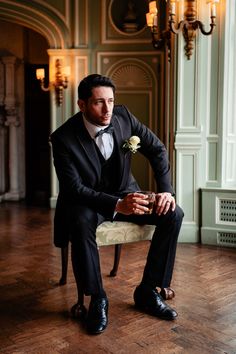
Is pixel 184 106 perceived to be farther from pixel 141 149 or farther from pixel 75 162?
pixel 75 162

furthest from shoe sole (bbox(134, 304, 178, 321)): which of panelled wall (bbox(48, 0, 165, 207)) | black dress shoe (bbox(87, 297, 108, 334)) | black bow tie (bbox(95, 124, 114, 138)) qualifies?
panelled wall (bbox(48, 0, 165, 207))

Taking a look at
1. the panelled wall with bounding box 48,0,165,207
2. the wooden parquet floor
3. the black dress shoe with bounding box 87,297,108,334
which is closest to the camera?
the wooden parquet floor

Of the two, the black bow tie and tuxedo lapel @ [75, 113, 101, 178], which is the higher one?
the black bow tie

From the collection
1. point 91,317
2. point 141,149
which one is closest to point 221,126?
point 141,149

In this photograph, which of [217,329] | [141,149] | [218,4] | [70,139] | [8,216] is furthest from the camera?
[8,216]

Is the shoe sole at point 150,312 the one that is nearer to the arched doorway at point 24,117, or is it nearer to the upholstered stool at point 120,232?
the upholstered stool at point 120,232

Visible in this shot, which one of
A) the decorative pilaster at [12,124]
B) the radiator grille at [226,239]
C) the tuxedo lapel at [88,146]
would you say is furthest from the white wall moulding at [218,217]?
the decorative pilaster at [12,124]

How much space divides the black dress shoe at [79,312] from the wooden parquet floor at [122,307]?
0.14ft

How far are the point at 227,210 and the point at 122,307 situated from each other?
1979 mm

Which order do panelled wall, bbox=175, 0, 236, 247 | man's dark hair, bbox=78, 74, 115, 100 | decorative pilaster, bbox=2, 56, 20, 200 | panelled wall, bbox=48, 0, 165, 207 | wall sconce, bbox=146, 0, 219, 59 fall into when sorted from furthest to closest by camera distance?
decorative pilaster, bbox=2, 56, 20, 200 → panelled wall, bbox=48, 0, 165, 207 → panelled wall, bbox=175, 0, 236, 247 → wall sconce, bbox=146, 0, 219, 59 → man's dark hair, bbox=78, 74, 115, 100

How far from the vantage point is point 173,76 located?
4688 mm

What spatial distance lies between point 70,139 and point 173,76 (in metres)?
2.15

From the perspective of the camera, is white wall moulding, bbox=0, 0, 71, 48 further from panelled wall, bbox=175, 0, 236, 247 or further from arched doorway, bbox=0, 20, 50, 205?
panelled wall, bbox=175, 0, 236, 247

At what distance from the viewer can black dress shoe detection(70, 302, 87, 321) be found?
2832mm
